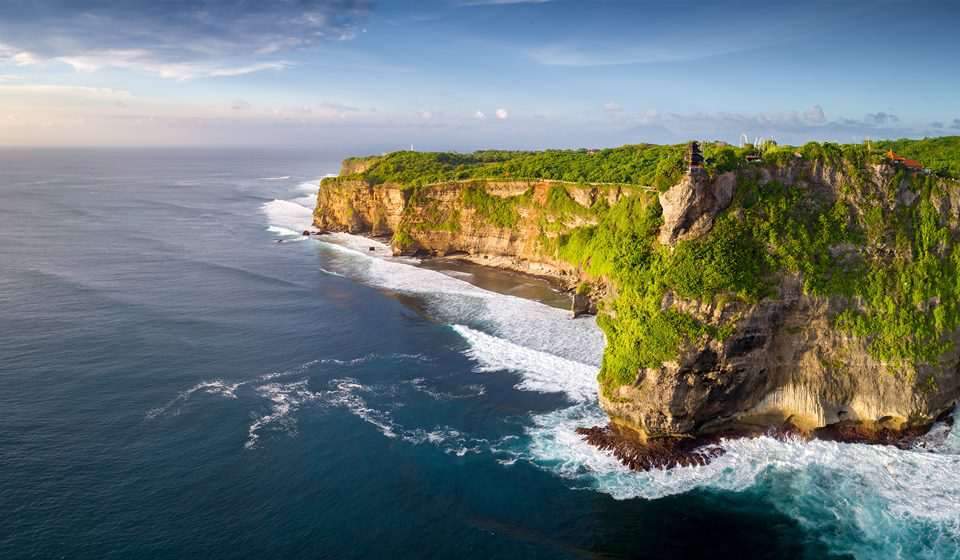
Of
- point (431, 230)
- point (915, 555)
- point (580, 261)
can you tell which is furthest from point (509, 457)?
point (431, 230)

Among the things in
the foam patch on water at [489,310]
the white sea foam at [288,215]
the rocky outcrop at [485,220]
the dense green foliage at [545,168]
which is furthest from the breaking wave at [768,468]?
the white sea foam at [288,215]

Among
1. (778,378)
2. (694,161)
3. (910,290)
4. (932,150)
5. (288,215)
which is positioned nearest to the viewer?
(694,161)

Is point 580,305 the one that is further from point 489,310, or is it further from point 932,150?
point 932,150

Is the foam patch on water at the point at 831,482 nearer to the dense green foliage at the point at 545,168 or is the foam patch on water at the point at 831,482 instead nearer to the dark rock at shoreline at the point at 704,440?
the dark rock at shoreline at the point at 704,440

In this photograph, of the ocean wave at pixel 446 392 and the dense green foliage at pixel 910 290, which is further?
the ocean wave at pixel 446 392

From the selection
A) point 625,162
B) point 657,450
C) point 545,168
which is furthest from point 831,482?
point 545,168

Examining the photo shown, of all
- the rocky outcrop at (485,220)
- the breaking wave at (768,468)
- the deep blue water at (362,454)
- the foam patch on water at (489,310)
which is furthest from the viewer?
the rocky outcrop at (485,220)

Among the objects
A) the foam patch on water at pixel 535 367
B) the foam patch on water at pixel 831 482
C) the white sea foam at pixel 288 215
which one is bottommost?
the foam patch on water at pixel 831 482
